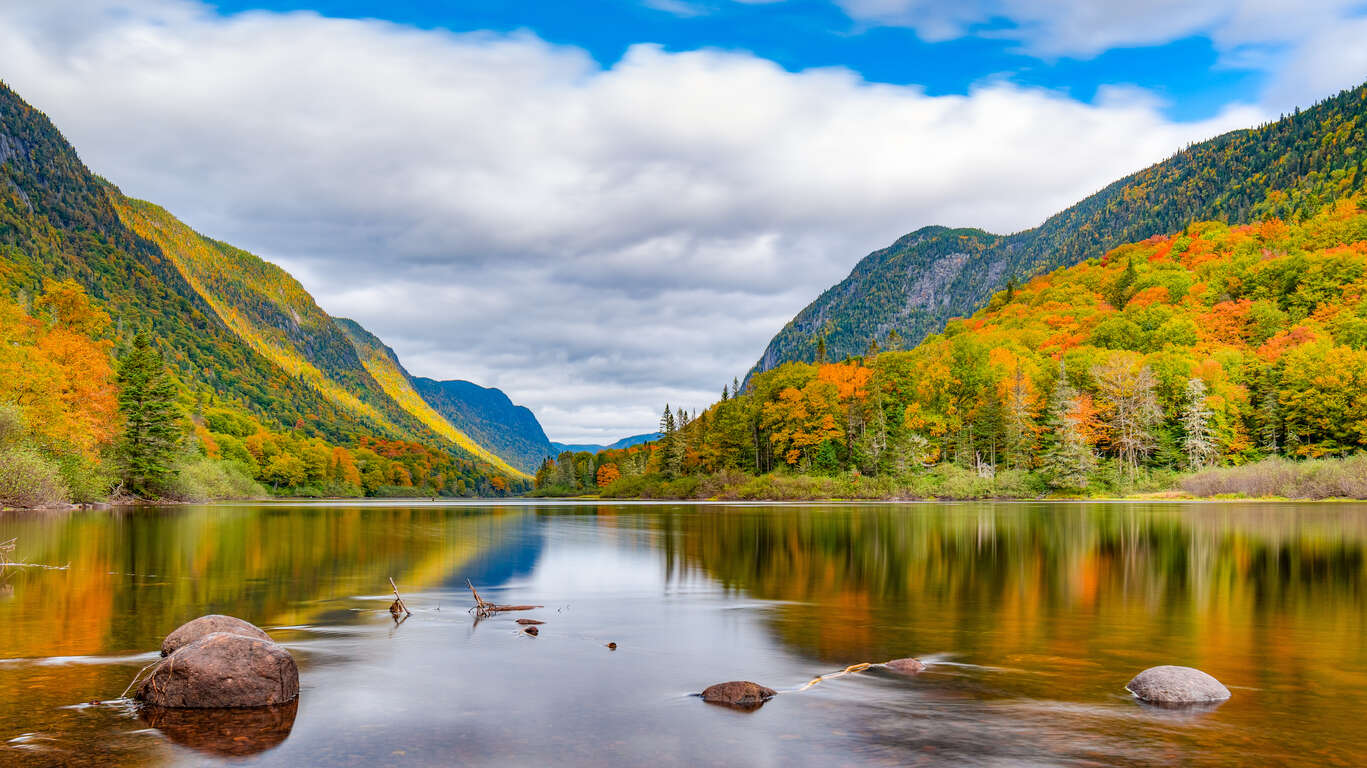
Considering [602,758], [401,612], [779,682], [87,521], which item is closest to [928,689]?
[779,682]

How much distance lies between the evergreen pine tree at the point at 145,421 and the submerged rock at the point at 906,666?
92743 millimetres

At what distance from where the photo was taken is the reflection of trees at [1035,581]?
17.6m

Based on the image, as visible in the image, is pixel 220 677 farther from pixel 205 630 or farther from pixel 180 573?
pixel 180 573

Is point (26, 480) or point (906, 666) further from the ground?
point (26, 480)

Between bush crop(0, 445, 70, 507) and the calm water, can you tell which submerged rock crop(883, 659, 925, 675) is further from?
bush crop(0, 445, 70, 507)

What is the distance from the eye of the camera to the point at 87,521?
174ft

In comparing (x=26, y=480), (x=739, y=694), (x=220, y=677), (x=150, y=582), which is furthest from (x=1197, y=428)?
(x=26, y=480)

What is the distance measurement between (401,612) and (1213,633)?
18423 mm

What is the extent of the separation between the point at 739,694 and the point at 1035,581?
18.1m

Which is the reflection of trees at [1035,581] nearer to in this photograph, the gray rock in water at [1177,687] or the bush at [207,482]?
the gray rock in water at [1177,687]

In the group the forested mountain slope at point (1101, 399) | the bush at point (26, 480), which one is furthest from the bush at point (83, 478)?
the forested mountain slope at point (1101, 399)

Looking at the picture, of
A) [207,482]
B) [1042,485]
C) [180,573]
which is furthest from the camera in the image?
[207,482]

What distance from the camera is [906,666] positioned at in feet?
46.0

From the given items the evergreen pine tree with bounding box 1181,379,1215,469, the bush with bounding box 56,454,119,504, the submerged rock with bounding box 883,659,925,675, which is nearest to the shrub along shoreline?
the evergreen pine tree with bounding box 1181,379,1215,469
